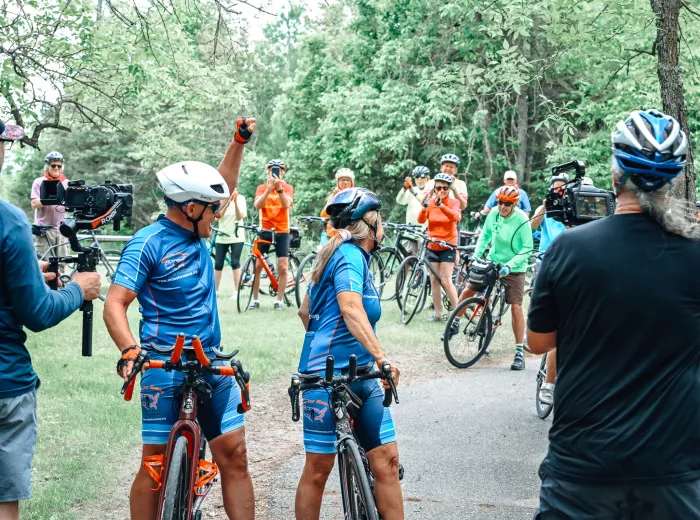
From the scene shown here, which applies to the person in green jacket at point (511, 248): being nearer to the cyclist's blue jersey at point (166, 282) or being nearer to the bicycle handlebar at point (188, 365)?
the cyclist's blue jersey at point (166, 282)

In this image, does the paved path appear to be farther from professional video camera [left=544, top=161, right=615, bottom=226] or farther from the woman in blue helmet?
professional video camera [left=544, top=161, right=615, bottom=226]

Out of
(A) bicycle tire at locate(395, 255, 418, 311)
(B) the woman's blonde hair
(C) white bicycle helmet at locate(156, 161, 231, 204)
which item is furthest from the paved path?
(A) bicycle tire at locate(395, 255, 418, 311)

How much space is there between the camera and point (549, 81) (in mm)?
23922

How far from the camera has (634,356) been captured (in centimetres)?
252

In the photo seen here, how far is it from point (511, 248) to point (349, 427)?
623 cm

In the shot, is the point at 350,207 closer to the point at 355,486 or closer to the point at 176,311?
the point at 176,311

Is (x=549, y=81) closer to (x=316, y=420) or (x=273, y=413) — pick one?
(x=273, y=413)

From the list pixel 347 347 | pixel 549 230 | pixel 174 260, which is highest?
pixel 549 230

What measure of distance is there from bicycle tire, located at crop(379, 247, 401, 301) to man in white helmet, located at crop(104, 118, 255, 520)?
993 cm

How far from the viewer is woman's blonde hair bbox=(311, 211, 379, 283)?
Answer: 162 inches

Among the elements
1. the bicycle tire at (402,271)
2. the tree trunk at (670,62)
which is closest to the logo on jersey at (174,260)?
the tree trunk at (670,62)

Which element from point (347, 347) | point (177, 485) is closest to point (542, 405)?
point (347, 347)

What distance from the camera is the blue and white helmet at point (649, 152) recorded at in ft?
8.45

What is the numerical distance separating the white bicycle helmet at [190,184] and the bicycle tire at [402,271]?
8.75 meters
